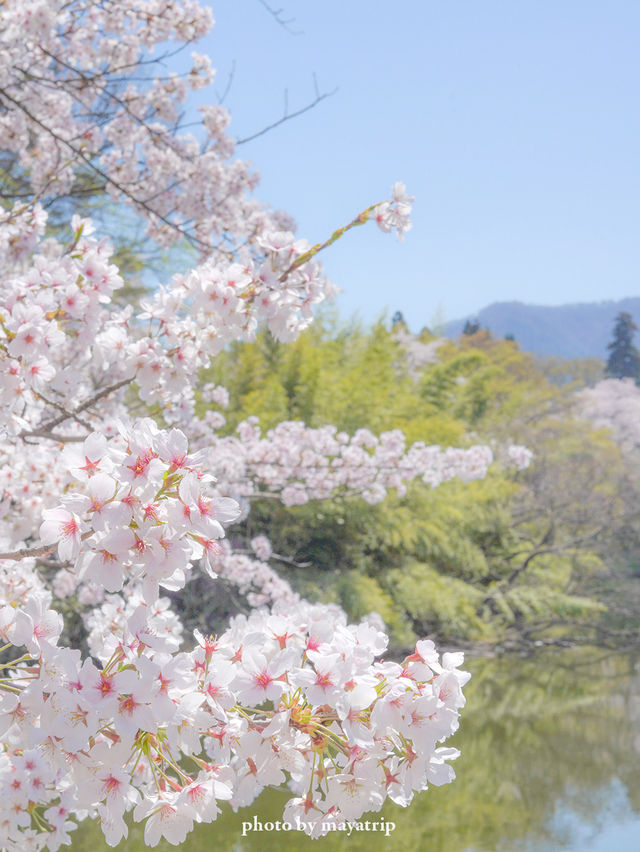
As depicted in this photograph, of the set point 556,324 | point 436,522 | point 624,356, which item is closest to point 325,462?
point 436,522

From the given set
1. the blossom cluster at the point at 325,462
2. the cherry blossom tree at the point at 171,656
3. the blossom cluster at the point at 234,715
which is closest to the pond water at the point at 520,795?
the blossom cluster at the point at 325,462

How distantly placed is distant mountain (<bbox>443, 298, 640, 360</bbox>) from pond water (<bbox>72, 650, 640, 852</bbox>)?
417 feet

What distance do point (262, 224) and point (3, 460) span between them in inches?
81.4

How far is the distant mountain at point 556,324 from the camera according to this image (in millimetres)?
132875

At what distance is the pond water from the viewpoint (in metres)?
3.13

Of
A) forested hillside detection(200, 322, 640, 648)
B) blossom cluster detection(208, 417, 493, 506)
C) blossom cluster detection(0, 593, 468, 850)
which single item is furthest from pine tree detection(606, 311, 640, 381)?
blossom cluster detection(0, 593, 468, 850)

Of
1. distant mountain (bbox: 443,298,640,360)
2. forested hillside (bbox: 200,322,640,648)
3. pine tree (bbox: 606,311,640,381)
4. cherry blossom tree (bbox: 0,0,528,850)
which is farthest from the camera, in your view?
distant mountain (bbox: 443,298,640,360)

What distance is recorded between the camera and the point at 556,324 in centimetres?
14712

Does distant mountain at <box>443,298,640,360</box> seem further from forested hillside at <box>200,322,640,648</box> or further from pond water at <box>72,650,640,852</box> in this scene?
pond water at <box>72,650,640,852</box>

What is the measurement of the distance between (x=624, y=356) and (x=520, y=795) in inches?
904

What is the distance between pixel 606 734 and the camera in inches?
187

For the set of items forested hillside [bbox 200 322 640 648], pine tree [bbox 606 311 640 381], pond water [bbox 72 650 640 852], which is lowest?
pond water [bbox 72 650 640 852]

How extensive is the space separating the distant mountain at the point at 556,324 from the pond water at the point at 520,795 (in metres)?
127

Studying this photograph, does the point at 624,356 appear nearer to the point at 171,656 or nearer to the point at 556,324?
the point at 171,656
